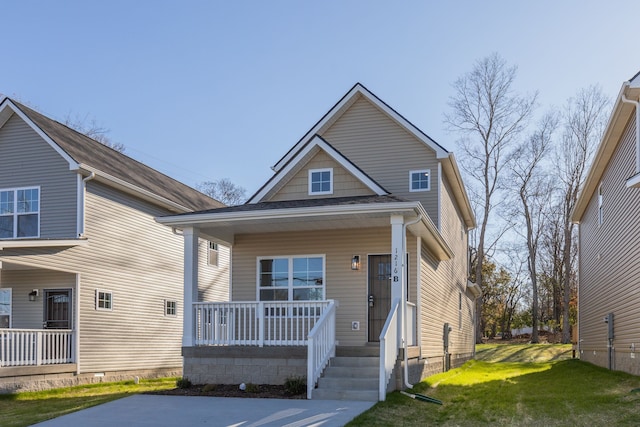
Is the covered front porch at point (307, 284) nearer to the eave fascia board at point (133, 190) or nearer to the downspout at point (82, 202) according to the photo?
the downspout at point (82, 202)

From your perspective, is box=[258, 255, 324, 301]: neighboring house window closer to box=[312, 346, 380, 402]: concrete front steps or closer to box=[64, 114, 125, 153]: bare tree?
box=[312, 346, 380, 402]: concrete front steps

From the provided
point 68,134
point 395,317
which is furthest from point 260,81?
point 395,317

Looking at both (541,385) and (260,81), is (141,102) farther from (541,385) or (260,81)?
(541,385)

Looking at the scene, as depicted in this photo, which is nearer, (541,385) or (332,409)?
(332,409)

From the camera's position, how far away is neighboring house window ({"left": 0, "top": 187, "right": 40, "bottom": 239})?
16734mm

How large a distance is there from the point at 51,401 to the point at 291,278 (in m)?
5.55

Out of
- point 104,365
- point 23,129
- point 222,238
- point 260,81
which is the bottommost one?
point 104,365

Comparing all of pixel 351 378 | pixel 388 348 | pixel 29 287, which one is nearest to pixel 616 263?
pixel 388 348

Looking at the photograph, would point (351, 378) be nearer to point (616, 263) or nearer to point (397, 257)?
point (397, 257)

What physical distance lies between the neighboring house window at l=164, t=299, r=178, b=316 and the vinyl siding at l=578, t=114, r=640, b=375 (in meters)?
13.3

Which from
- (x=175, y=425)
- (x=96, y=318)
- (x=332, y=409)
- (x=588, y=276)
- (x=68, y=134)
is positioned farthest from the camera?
(x=588, y=276)

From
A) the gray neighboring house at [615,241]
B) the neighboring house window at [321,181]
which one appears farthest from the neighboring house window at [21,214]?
the gray neighboring house at [615,241]

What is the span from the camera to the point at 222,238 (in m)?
14.4

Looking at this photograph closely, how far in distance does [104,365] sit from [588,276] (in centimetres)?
1625
